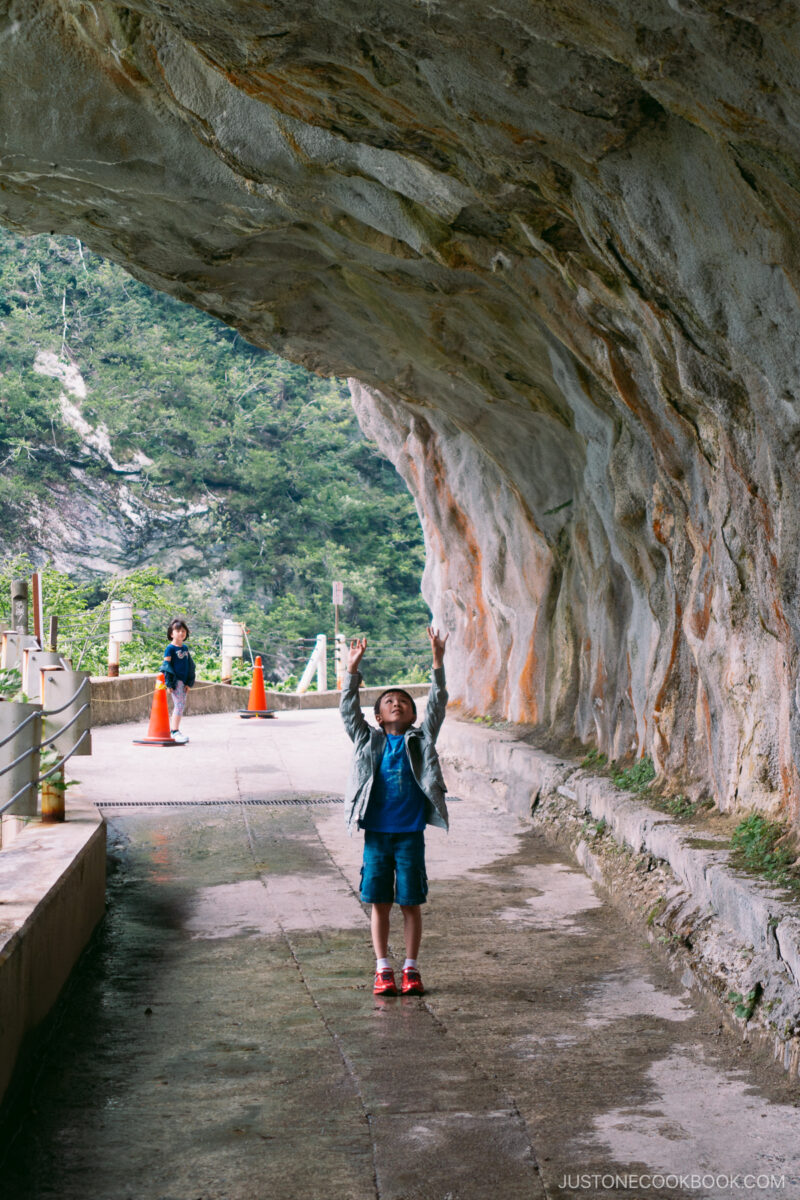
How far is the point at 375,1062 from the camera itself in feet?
14.5

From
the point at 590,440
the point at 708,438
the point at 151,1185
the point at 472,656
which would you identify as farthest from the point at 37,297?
the point at 151,1185

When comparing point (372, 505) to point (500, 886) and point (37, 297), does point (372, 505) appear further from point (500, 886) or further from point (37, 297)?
point (500, 886)

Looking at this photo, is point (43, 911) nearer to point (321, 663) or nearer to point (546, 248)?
point (546, 248)

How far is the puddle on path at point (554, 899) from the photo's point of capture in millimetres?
6660

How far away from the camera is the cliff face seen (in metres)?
4.40

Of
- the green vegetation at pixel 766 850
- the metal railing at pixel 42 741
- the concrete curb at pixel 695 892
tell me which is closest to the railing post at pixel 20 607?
the metal railing at pixel 42 741

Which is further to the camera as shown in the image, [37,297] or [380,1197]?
[37,297]

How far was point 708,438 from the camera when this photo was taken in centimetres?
629

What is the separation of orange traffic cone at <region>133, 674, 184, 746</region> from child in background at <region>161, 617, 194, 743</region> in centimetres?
13

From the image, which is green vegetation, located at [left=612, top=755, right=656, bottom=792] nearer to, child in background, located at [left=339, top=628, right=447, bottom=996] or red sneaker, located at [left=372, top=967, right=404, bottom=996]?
child in background, located at [left=339, top=628, right=447, bottom=996]

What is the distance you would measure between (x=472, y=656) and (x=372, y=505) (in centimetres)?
2545

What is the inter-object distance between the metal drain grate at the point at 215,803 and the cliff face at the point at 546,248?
7.56 feet

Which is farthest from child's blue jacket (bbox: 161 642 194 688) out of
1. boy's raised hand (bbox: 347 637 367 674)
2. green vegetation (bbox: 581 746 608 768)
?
boy's raised hand (bbox: 347 637 367 674)

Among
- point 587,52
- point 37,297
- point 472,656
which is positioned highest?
point 37,297
